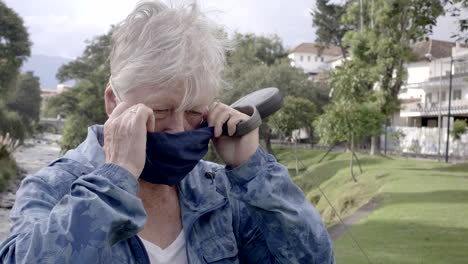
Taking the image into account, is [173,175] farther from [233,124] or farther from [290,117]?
[290,117]

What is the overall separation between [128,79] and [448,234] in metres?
7.36

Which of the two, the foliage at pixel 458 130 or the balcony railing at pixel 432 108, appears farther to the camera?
the balcony railing at pixel 432 108

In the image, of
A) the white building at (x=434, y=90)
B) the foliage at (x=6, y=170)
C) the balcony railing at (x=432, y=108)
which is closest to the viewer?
the foliage at (x=6, y=170)

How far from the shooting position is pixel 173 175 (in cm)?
137

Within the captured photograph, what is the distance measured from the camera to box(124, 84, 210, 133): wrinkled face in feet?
4.18

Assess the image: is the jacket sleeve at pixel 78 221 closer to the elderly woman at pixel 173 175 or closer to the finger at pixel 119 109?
the elderly woman at pixel 173 175

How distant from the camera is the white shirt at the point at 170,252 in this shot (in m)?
1.32

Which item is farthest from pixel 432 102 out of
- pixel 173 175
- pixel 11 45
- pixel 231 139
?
pixel 173 175

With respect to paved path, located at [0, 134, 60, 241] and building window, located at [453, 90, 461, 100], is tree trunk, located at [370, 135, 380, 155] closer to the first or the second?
paved path, located at [0, 134, 60, 241]

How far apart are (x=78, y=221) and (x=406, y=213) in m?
9.12

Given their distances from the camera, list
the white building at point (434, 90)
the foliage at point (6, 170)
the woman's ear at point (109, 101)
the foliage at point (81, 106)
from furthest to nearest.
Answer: the white building at point (434, 90), the foliage at point (81, 106), the foliage at point (6, 170), the woman's ear at point (109, 101)

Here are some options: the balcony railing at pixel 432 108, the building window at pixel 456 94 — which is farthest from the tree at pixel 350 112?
the building window at pixel 456 94

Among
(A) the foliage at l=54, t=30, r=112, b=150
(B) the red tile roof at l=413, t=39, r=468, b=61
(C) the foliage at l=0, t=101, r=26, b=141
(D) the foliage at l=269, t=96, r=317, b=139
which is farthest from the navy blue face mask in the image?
(B) the red tile roof at l=413, t=39, r=468, b=61

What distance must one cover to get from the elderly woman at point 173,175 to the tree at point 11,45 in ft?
98.3
